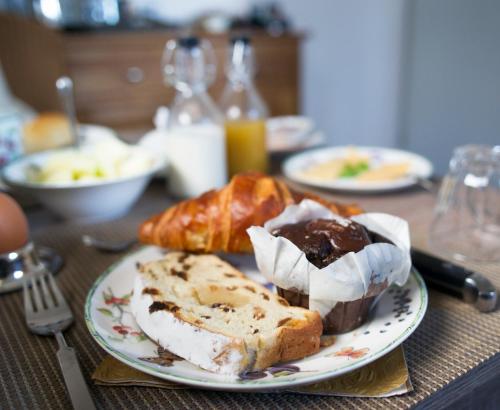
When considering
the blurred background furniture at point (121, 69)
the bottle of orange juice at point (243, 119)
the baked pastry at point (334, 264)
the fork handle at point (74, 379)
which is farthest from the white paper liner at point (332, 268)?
the blurred background furniture at point (121, 69)

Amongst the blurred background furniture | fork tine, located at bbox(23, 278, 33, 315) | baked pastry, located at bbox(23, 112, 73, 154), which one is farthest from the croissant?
the blurred background furniture

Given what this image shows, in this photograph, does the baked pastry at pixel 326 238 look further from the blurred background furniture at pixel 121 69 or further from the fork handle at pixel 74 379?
the blurred background furniture at pixel 121 69

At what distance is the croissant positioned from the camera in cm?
77

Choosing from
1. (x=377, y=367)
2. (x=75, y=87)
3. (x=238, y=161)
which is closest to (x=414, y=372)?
(x=377, y=367)

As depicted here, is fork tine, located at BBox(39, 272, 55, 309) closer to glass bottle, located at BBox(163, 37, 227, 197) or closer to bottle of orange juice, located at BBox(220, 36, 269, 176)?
glass bottle, located at BBox(163, 37, 227, 197)

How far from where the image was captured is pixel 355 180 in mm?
1134

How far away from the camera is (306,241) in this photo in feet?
1.98

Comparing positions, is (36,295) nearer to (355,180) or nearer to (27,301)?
(27,301)

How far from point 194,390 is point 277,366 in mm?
92

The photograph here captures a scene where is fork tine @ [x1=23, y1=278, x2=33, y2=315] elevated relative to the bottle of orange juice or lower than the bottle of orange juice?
lower

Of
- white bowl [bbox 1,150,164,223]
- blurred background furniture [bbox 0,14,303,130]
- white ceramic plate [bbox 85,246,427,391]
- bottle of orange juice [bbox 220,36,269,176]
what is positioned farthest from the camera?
blurred background furniture [bbox 0,14,303,130]

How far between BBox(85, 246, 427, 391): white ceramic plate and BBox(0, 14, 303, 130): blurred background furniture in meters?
2.00

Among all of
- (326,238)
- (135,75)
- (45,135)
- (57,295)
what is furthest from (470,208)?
(135,75)

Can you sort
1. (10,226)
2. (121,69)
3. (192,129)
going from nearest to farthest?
(10,226) → (192,129) → (121,69)
